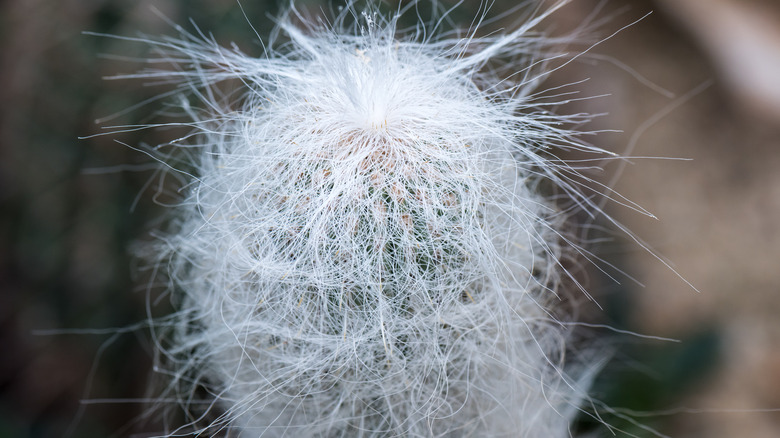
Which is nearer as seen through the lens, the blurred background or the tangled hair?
the tangled hair

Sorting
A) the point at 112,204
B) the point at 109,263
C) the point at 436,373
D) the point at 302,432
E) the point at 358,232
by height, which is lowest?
the point at 109,263

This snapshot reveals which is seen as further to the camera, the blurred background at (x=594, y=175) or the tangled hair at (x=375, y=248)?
the blurred background at (x=594, y=175)

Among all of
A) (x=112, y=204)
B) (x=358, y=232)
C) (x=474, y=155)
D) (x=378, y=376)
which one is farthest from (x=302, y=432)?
(x=112, y=204)

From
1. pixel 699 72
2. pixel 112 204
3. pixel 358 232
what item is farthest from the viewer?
pixel 699 72

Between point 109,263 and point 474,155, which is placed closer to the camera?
point 474,155

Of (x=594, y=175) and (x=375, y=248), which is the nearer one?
(x=375, y=248)

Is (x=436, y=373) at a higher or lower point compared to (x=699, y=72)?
lower

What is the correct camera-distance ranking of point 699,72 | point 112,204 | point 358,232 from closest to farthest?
point 358,232, point 112,204, point 699,72

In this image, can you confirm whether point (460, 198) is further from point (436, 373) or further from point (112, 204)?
point (112, 204)
